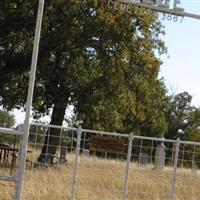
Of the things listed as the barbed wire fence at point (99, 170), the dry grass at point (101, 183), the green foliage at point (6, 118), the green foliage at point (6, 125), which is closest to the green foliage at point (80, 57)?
the green foliage at point (6, 125)

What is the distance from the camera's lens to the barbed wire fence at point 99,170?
43.8 ft

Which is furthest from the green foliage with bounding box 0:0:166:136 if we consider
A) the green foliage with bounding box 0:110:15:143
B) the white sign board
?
the white sign board

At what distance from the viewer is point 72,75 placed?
28.5 metres

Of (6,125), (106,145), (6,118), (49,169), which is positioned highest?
(6,118)

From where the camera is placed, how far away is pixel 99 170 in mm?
14617

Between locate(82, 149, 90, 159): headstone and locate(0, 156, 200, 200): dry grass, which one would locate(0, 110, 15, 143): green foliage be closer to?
locate(0, 156, 200, 200): dry grass

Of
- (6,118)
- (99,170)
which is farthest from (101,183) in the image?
(6,118)

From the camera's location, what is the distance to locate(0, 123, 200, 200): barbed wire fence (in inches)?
525

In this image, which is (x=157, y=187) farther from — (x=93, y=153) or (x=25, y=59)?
(x=25, y=59)

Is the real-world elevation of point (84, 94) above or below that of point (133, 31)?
below

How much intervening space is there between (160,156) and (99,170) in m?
1.47

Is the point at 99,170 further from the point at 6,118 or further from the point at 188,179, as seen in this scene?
the point at 6,118

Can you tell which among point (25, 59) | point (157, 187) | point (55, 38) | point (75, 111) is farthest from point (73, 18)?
point (157, 187)

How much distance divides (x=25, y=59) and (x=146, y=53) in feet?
18.7
